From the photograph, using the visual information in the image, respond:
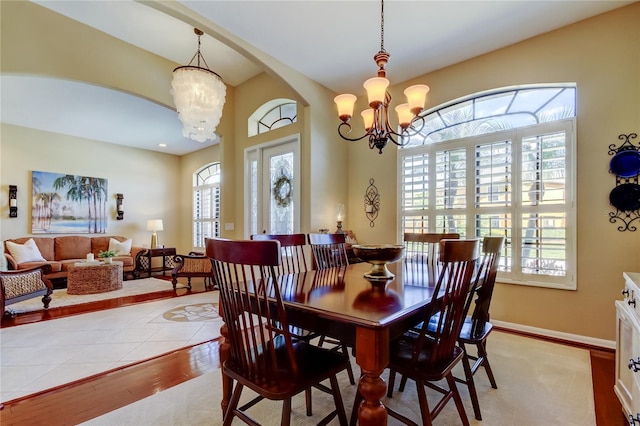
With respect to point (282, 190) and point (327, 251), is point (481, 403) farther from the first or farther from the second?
point (282, 190)

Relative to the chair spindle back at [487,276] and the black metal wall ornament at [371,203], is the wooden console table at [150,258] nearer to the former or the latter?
the black metal wall ornament at [371,203]

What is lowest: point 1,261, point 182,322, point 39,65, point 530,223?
point 182,322

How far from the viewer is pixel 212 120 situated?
3262mm

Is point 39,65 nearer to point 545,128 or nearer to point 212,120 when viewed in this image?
point 212,120

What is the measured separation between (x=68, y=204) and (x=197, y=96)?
17.8 feet

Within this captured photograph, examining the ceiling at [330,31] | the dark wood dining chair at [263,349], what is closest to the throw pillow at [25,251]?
the ceiling at [330,31]

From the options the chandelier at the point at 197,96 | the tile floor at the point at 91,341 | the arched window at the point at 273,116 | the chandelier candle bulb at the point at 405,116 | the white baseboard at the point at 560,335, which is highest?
the arched window at the point at 273,116

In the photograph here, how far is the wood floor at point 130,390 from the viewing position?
A: 67.7 inches

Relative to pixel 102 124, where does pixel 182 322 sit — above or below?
below

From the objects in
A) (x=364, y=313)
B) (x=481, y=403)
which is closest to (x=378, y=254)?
(x=364, y=313)

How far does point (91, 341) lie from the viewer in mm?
2824

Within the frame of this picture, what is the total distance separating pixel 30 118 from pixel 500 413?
318 inches

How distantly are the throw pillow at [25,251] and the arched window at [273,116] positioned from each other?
15.1 ft

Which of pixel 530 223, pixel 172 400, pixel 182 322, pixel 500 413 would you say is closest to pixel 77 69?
pixel 182 322
